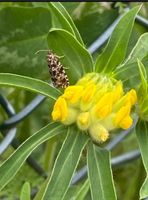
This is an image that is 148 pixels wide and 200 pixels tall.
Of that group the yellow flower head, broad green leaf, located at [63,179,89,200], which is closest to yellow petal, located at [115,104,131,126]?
the yellow flower head

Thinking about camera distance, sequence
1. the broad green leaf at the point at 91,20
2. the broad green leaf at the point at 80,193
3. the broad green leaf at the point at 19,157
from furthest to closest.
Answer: the broad green leaf at the point at 91,20
the broad green leaf at the point at 80,193
the broad green leaf at the point at 19,157

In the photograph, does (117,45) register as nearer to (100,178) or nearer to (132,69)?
(132,69)

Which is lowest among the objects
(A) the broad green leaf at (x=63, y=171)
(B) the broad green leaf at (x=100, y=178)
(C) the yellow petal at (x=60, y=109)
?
(B) the broad green leaf at (x=100, y=178)

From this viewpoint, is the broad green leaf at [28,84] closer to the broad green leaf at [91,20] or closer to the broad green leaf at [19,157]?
the broad green leaf at [19,157]

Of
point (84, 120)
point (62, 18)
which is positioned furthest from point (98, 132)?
point (62, 18)

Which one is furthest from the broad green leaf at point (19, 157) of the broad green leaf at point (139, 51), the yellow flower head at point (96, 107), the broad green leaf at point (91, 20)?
the broad green leaf at point (91, 20)

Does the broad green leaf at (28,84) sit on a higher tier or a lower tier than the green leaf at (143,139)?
higher

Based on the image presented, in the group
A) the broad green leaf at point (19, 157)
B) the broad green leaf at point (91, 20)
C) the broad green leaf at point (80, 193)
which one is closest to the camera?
the broad green leaf at point (19, 157)

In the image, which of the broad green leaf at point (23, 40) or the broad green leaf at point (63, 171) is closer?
the broad green leaf at point (63, 171)

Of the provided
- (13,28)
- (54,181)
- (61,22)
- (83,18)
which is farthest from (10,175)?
(83,18)
